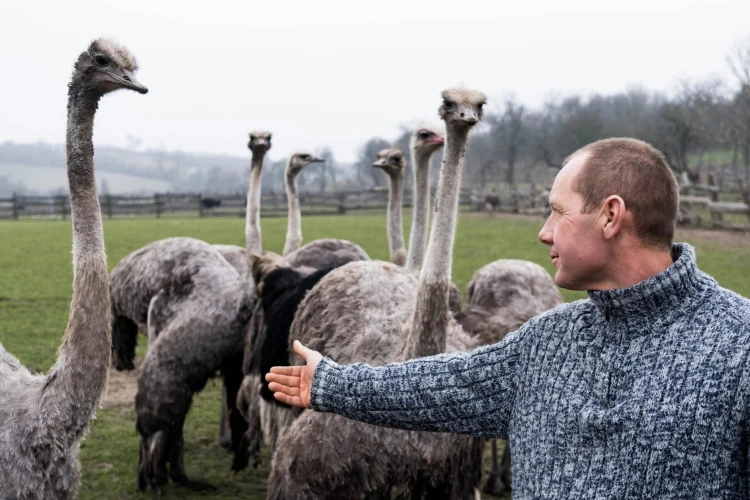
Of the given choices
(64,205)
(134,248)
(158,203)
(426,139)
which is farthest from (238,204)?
(426,139)

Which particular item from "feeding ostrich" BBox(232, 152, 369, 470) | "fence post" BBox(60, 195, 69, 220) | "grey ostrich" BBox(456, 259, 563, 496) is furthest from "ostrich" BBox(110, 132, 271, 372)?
"fence post" BBox(60, 195, 69, 220)

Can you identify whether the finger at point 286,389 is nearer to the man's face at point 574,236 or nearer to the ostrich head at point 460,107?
the man's face at point 574,236

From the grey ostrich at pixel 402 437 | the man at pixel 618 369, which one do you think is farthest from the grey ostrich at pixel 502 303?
the man at pixel 618 369

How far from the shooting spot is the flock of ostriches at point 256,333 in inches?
120

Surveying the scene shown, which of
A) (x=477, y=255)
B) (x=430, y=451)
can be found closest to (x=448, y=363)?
(x=430, y=451)

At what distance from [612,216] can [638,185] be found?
0.07m

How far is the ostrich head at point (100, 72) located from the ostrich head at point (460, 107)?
53.1 inches

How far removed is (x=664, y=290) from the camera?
1504 mm

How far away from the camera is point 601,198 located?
5.10ft

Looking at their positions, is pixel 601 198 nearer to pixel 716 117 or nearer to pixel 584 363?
pixel 584 363

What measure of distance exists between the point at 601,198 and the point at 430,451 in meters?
2.09

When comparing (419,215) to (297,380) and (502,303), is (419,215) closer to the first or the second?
(502,303)

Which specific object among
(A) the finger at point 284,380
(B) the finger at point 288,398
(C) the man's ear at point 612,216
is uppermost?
(C) the man's ear at point 612,216

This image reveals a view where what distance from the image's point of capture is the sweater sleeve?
1.78 metres
